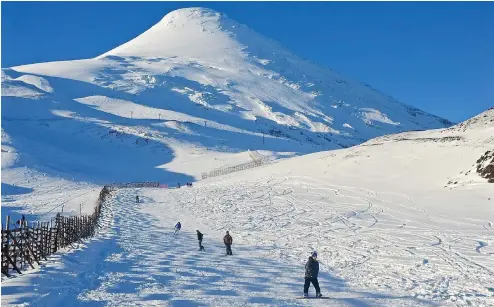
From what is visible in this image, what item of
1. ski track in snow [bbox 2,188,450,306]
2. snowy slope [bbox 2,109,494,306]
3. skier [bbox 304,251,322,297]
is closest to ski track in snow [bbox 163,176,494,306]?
snowy slope [bbox 2,109,494,306]

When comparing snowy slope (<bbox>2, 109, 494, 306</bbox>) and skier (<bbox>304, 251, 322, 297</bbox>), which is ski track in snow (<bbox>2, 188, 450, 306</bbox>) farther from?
skier (<bbox>304, 251, 322, 297</bbox>)

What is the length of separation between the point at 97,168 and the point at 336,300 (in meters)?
102

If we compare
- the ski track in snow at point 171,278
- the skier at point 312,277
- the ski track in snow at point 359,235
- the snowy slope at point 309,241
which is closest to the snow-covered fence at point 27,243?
the ski track in snow at point 171,278

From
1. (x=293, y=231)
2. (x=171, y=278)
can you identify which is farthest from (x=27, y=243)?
(x=293, y=231)

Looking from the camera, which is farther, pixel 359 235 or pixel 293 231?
pixel 293 231

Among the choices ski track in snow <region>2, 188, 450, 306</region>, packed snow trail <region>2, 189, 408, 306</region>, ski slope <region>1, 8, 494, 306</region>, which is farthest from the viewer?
ski slope <region>1, 8, 494, 306</region>

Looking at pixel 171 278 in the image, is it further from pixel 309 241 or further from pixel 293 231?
pixel 293 231

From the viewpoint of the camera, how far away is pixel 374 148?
221 ft

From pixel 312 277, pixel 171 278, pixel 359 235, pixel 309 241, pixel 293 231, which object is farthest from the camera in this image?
pixel 293 231

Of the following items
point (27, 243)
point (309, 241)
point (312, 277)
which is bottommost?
point (312, 277)

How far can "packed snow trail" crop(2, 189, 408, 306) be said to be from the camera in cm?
1440

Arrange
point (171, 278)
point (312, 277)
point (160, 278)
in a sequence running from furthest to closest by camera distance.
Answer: point (171, 278) → point (160, 278) → point (312, 277)

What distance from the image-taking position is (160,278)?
18031mm

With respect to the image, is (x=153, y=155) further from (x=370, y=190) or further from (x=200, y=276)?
(x=200, y=276)
